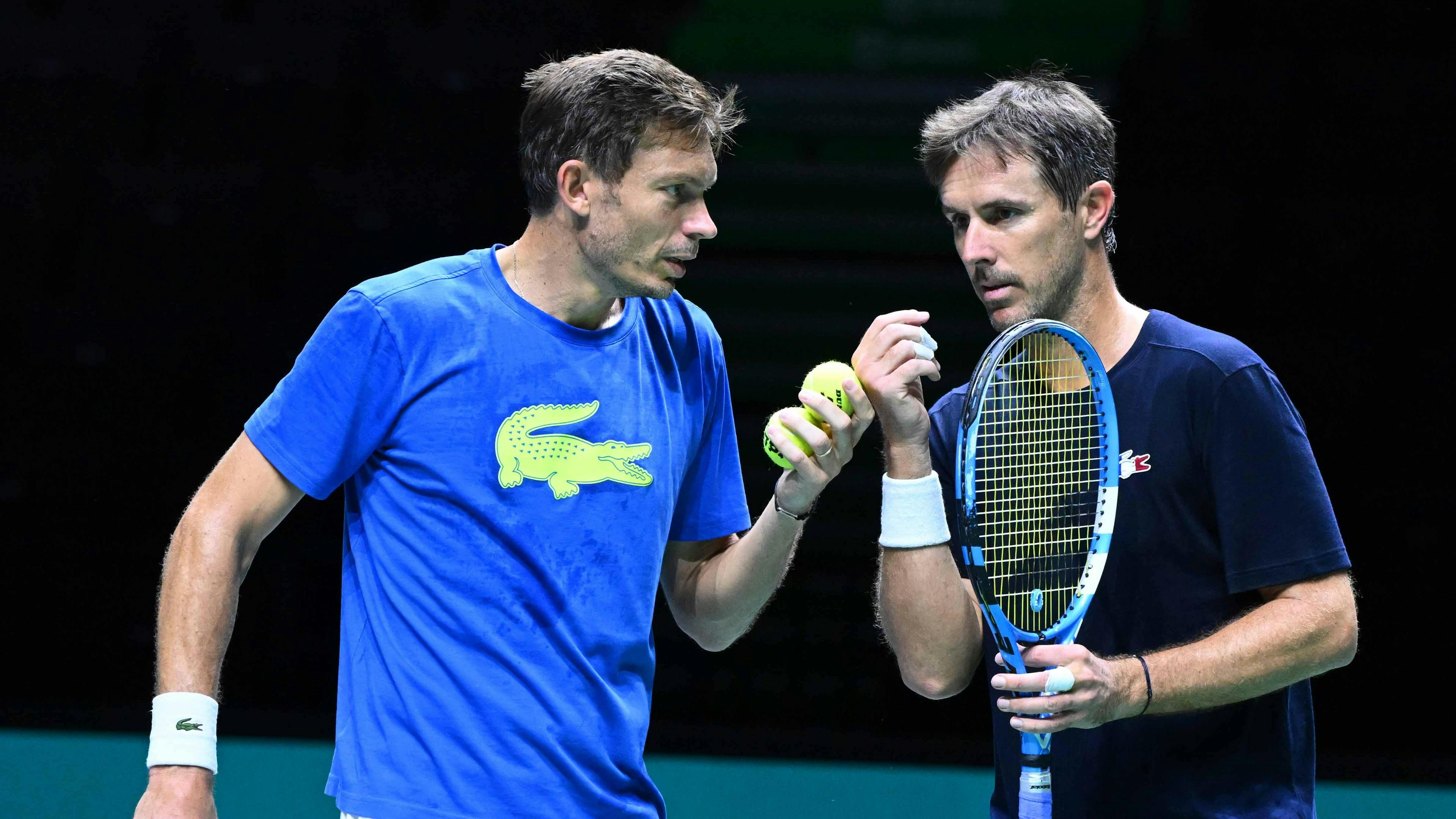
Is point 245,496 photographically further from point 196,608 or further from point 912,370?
point 912,370

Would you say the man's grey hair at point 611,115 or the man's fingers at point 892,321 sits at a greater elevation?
the man's grey hair at point 611,115

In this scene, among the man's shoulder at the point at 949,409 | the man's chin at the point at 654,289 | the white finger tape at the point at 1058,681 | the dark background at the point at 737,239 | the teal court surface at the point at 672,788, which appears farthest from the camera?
the dark background at the point at 737,239

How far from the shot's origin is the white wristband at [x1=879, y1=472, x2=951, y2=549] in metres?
1.89

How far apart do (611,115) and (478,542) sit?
2.16ft

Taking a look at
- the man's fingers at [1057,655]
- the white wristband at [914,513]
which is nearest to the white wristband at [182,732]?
the white wristband at [914,513]

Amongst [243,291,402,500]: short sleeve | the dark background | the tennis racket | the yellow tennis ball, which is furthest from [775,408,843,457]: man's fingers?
the dark background

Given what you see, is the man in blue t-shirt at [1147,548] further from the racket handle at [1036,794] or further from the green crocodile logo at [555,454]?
the green crocodile logo at [555,454]

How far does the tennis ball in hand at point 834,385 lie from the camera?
1933mm

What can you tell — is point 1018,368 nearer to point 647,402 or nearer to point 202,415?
point 647,402

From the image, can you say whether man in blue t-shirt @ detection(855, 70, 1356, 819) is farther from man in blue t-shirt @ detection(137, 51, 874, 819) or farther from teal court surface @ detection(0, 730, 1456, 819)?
teal court surface @ detection(0, 730, 1456, 819)

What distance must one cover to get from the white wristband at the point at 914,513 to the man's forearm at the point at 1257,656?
318 mm

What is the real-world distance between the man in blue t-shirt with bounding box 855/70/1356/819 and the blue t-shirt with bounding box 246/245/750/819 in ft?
1.30

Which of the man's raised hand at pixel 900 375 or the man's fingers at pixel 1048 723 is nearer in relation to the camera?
the man's fingers at pixel 1048 723

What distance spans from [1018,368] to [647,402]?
54 cm
